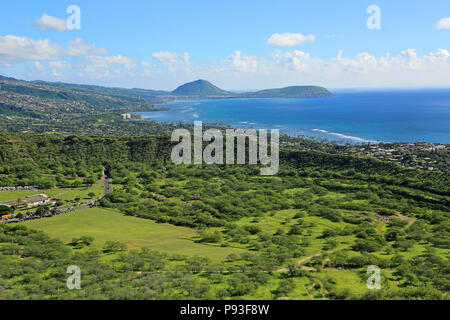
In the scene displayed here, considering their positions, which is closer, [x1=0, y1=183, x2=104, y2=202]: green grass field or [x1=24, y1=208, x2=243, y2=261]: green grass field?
[x1=24, y1=208, x2=243, y2=261]: green grass field

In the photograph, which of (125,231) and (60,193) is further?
(60,193)

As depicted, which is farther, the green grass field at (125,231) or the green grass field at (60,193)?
the green grass field at (60,193)

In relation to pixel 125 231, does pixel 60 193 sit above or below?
above

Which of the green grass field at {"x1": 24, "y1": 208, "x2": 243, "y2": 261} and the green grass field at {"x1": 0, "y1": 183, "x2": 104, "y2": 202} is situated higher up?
the green grass field at {"x1": 0, "y1": 183, "x2": 104, "y2": 202}

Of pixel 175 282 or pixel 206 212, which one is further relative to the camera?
pixel 206 212

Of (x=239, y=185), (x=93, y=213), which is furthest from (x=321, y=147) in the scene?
(x=93, y=213)

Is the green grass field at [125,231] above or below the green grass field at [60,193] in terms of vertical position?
below

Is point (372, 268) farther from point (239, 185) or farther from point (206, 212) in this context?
point (239, 185)
